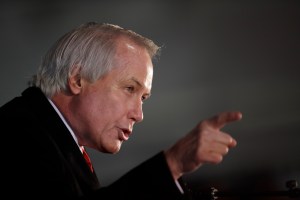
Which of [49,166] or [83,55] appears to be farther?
[83,55]

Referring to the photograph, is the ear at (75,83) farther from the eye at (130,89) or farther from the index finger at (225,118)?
the index finger at (225,118)

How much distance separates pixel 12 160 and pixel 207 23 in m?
1.31

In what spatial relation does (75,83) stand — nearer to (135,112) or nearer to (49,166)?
(135,112)

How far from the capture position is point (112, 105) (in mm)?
1080

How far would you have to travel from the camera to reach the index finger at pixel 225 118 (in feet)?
2.20

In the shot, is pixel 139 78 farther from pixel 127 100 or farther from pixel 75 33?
pixel 75 33

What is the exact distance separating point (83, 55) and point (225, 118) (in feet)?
1.74

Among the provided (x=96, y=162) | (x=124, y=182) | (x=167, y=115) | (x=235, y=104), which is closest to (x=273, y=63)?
(x=235, y=104)

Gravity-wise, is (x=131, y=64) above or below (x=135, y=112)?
above

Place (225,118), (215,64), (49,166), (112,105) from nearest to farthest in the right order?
(225,118) → (49,166) → (112,105) → (215,64)

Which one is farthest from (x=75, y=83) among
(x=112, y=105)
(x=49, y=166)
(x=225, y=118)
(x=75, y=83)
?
(x=225, y=118)

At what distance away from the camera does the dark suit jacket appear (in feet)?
2.32

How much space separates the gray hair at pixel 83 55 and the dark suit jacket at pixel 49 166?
10 centimetres

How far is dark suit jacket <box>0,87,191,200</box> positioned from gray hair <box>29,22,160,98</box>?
10cm
